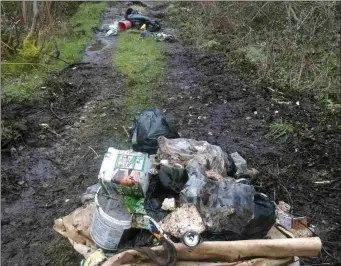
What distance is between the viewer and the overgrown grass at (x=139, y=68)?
5.43 metres

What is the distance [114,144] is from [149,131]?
0.96 metres

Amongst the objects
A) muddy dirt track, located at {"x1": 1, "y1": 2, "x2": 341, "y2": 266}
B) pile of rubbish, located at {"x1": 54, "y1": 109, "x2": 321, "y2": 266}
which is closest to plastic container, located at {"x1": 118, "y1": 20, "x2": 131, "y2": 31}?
muddy dirt track, located at {"x1": 1, "y1": 2, "x2": 341, "y2": 266}

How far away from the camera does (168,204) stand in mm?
2496

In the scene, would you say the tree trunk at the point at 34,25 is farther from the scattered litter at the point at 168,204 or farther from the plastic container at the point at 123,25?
the scattered litter at the point at 168,204

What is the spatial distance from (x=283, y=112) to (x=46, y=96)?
3.23 meters

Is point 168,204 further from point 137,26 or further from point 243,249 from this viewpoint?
point 137,26

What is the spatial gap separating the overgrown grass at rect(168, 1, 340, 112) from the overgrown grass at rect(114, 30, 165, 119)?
107 centimetres

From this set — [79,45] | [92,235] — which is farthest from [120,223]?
[79,45]

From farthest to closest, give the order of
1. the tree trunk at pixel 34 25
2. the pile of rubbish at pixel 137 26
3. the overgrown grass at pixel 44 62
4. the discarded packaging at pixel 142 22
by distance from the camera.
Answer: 1. the discarded packaging at pixel 142 22
2. the pile of rubbish at pixel 137 26
3. the tree trunk at pixel 34 25
4. the overgrown grass at pixel 44 62

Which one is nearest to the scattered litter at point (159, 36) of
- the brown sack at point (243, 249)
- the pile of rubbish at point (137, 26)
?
the pile of rubbish at point (137, 26)

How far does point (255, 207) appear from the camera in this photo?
96.6 inches

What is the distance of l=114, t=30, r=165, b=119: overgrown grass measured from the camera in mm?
5434

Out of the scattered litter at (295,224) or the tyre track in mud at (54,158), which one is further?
the tyre track in mud at (54,158)

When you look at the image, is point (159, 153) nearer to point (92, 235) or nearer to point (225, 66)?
point (92, 235)
